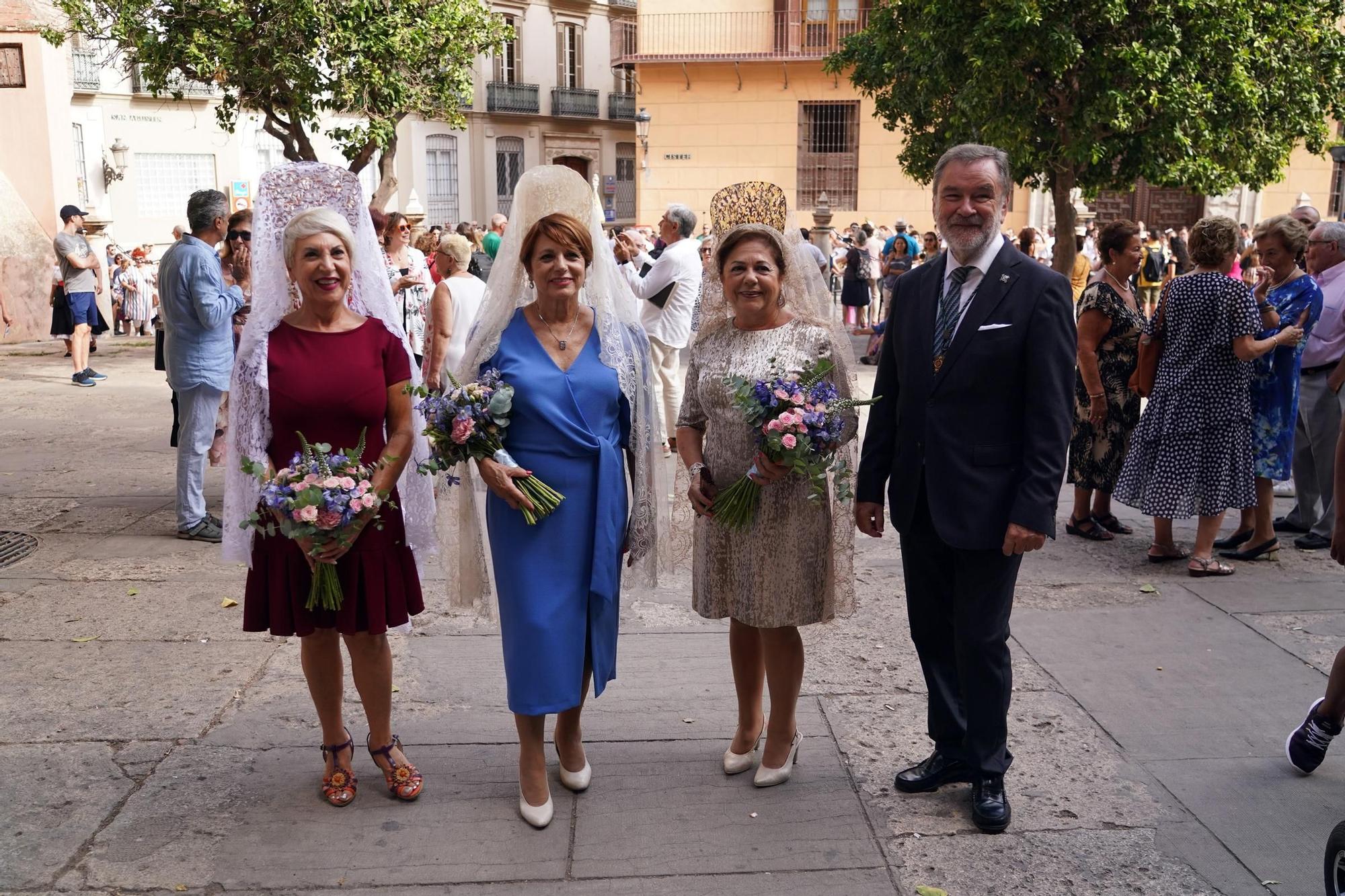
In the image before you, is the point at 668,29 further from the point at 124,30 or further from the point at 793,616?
the point at 793,616

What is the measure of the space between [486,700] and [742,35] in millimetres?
27423

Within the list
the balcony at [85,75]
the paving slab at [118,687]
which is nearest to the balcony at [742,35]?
the balcony at [85,75]

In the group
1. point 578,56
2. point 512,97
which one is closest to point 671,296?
point 512,97

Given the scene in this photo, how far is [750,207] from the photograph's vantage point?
4.09 m

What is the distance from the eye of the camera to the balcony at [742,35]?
2927 centimetres

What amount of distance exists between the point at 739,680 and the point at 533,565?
2.88 ft

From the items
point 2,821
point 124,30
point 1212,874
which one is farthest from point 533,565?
point 124,30

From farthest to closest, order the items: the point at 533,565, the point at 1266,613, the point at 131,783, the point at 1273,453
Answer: the point at 1273,453 → the point at 1266,613 → the point at 131,783 → the point at 533,565

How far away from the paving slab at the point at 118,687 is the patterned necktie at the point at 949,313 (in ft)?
9.90

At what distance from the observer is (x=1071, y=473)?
7172mm

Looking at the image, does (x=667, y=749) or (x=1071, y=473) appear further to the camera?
(x=1071, y=473)

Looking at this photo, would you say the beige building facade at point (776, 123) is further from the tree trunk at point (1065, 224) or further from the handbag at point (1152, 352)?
the handbag at point (1152, 352)

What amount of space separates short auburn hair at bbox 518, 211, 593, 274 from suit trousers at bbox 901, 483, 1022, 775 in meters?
1.33

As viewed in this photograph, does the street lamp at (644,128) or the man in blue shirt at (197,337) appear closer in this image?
the man in blue shirt at (197,337)
